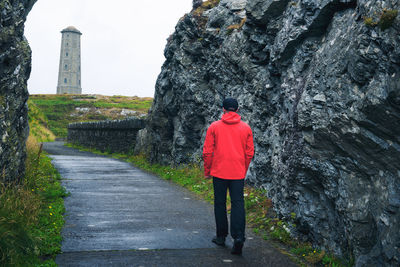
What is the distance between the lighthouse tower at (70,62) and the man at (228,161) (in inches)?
3751

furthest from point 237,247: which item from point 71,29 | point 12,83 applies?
point 71,29

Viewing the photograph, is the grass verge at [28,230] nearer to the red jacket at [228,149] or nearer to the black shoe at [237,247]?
the black shoe at [237,247]

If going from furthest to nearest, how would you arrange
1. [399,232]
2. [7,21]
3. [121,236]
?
[7,21] < [121,236] < [399,232]

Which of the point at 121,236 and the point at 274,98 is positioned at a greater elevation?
the point at 274,98

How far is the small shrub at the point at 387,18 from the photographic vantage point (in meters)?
3.86

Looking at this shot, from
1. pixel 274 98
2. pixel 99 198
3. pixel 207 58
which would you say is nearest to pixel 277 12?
pixel 274 98

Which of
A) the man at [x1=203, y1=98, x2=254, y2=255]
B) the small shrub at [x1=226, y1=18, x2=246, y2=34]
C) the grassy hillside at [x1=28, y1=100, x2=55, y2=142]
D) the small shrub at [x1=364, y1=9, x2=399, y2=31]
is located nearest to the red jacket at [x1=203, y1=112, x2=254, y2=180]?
the man at [x1=203, y1=98, x2=254, y2=255]

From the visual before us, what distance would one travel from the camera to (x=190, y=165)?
13.2m

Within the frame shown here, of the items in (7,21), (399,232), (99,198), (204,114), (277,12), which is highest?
(277,12)

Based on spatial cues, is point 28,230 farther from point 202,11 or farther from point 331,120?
point 202,11

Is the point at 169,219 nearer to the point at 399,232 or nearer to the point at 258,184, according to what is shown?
the point at 258,184

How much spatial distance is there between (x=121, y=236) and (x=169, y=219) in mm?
1381

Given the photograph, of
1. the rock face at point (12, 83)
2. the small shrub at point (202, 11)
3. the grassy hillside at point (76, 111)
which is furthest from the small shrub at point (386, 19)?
the grassy hillside at point (76, 111)

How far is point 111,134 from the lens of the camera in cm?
2442
